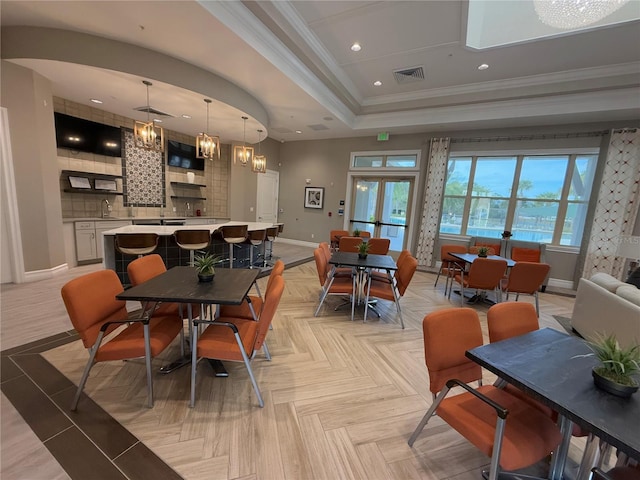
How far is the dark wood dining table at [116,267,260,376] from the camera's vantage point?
5.52 ft

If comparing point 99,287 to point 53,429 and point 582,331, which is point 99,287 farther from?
point 582,331

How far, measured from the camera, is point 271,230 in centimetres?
495

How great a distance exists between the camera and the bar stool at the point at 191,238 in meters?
3.41

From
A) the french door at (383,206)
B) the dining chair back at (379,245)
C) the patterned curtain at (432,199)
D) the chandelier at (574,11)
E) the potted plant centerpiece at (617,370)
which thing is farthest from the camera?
the french door at (383,206)

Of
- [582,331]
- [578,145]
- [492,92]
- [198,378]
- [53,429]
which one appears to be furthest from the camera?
[578,145]

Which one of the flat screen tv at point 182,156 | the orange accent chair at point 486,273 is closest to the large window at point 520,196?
the orange accent chair at point 486,273

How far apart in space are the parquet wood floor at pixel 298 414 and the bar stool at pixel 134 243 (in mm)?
1159

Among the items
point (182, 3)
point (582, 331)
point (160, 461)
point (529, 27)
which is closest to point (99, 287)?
point (160, 461)

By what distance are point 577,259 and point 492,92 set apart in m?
3.84

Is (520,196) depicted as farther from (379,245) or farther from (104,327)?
(104,327)

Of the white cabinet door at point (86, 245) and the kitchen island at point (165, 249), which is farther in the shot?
the white cabinet door at point (86, 245)

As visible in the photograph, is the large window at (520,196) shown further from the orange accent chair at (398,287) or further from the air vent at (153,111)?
the air vent at (153,111)

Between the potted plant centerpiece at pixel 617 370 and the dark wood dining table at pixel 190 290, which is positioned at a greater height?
the potted plant centerpiece at pixel 617 370

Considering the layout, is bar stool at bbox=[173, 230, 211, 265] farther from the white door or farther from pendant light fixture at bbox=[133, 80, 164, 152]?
the white door
